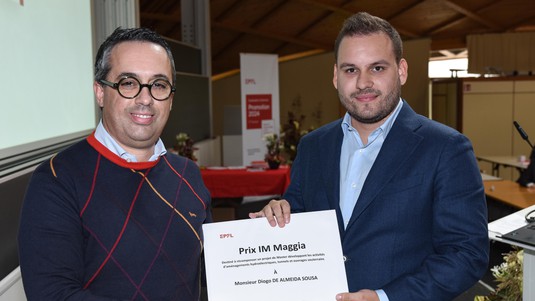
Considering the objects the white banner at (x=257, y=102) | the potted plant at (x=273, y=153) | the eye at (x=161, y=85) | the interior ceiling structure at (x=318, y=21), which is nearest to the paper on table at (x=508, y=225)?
the eye at (x=161, y=85)

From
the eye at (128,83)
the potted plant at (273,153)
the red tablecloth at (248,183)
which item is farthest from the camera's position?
the potted plant at (273,153)

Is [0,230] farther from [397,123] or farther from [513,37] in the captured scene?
[513,37]

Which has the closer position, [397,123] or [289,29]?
[397,123]

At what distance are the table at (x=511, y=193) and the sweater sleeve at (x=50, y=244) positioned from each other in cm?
451

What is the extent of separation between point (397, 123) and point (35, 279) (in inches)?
44.2

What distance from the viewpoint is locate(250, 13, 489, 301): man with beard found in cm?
150

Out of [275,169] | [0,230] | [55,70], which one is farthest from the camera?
[275,169]

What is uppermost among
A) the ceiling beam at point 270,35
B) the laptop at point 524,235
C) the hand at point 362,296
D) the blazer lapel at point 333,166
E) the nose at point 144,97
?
the ceiling beam at point 270,35

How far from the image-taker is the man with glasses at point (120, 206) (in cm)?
124

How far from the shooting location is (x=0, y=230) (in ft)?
7.00

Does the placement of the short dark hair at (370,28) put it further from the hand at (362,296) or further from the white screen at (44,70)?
the white screen at (44,70)

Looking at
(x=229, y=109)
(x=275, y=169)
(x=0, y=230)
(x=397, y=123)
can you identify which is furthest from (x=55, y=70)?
(x=229, y=109)

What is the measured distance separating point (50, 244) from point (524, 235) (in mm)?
1304

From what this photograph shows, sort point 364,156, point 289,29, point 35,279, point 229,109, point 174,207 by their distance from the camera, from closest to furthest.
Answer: point 35,279 → point 174,207 → point 364,156 → point 229,109 → point 289,29
